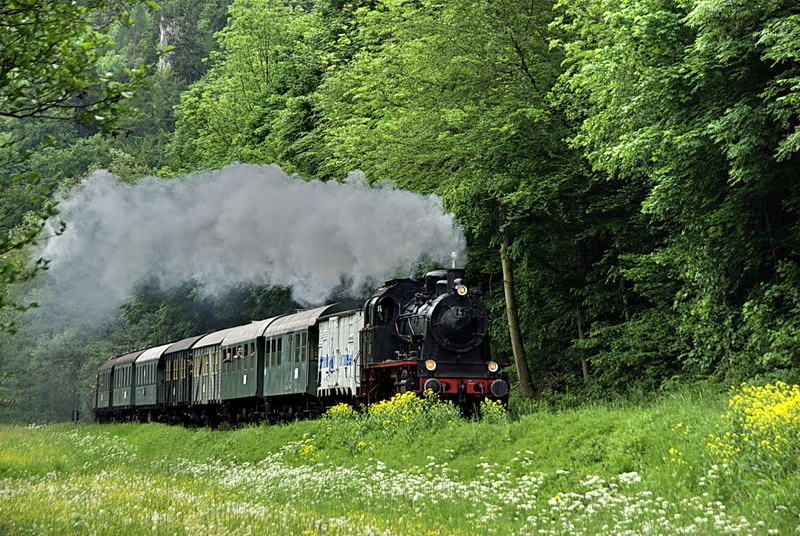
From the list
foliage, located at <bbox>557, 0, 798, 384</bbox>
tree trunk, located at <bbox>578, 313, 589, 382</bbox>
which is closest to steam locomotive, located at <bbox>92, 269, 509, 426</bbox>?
foliage, located at <bbox>557, 0, 798, 384</bbox>

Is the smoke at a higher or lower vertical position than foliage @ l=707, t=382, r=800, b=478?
higher

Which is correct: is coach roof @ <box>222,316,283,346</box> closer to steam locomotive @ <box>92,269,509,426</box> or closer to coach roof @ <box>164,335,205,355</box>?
steam locomotive @ <box>92,269,509,426</box>

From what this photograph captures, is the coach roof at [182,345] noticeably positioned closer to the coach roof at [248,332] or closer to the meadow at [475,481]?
the coach roof at [248,332]

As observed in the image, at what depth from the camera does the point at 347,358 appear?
22.8 metres

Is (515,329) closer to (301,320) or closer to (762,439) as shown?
(301,320)

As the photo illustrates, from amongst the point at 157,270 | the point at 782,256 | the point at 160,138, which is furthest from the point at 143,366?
the point at 160,138

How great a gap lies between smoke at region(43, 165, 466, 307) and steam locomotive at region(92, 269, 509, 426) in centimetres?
236

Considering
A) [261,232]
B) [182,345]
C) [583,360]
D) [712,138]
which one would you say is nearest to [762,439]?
[712,138]

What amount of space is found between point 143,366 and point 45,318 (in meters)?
30.5

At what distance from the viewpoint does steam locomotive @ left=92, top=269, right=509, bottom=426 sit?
797 inches

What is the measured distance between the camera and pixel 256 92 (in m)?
48.8

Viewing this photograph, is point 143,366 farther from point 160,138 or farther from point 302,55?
point 160,138

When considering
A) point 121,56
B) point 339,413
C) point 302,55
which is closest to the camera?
point 339,413

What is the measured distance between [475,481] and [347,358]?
33.4ft
